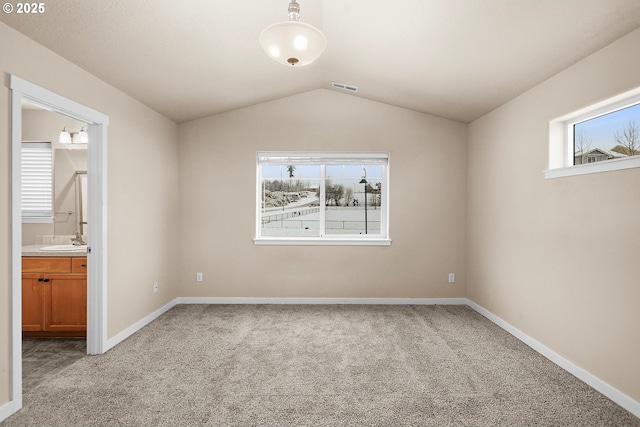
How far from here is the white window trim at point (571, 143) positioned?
2.21 metres

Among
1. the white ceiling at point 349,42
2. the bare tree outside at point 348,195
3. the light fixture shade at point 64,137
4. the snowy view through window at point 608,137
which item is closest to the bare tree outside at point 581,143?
the snowy view through window at point 608,137

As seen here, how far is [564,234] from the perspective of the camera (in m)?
2.70

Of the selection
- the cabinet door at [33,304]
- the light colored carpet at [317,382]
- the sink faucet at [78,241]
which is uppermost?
the sink faucet at [78,241]

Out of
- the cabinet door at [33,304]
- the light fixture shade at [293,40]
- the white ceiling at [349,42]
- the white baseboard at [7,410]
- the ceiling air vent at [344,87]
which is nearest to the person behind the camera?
the light fixture shade at [293,40]

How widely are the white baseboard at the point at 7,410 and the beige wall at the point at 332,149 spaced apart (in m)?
2.42

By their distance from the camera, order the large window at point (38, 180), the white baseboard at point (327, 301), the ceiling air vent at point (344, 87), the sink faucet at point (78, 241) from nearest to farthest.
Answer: the sink faucet at point (78, 241) → the large window at point (38, 180) → the ceiling air vent at point (344, 87) → the white baseboard at point (327, 301)

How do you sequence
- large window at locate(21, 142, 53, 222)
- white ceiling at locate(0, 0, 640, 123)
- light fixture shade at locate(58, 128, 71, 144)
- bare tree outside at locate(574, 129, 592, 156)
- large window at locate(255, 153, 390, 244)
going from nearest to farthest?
white ceiling at locate(0, 0, 640, 123)
bare tree outside at locate(574, 129, 592, 156)
light fixture shade at locate(58, 128, 71, 144)
large window at locate(21, 142, 53, 222)
large window at locate(255, 153, 390, 244)

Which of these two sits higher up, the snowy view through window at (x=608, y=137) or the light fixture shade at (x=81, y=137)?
the light fixture shade at (x=81, y=137)

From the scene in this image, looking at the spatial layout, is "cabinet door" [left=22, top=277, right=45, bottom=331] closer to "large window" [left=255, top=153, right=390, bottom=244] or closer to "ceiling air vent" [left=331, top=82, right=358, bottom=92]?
"large window" [left=255, top=153, right=390, bottom=244]

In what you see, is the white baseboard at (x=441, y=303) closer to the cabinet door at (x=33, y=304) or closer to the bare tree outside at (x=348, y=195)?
the cabinet door at (x=33, y=304)

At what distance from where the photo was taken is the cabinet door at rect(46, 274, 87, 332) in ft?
10.4

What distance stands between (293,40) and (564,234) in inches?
103

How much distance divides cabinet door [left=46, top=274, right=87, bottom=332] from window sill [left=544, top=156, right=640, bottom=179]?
4.42 meters

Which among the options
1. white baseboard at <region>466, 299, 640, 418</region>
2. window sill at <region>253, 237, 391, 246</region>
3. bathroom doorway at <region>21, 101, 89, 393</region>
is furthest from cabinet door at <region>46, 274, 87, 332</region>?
white baseboard at <region>466, 299, 640, 418</region>
